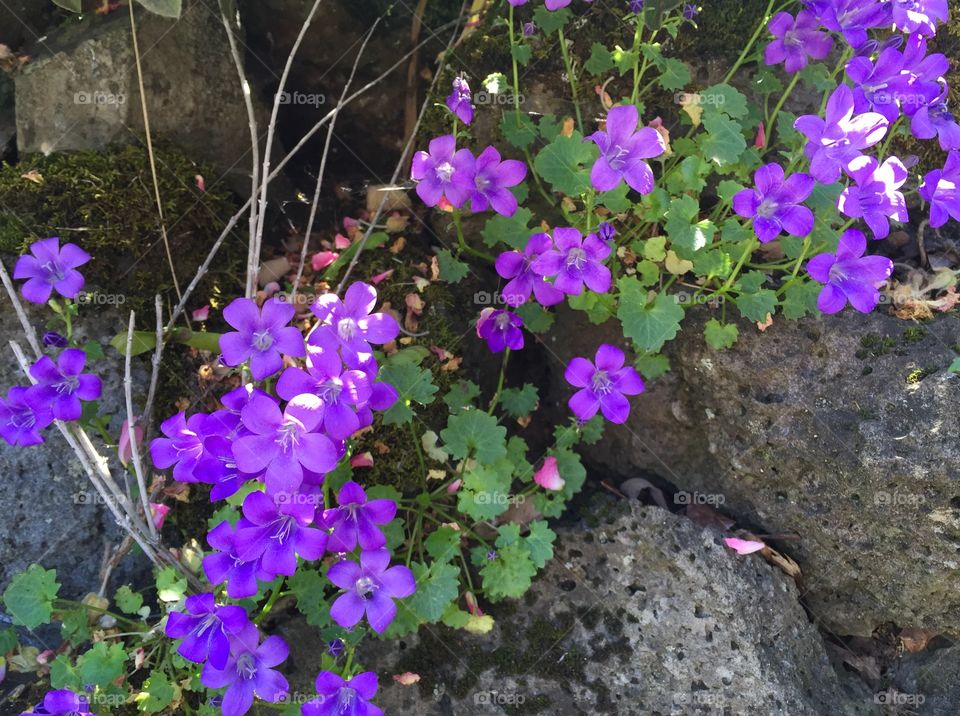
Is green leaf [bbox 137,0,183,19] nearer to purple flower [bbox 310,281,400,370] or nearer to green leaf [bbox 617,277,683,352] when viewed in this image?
purple flower [bbox 310,281,400,370]

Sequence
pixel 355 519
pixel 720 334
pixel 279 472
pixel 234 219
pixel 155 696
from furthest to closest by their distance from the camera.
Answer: pixel 720 334 < pixel 234 219 < pixel 155 696 < pixel 355 519 < pixel 279 472

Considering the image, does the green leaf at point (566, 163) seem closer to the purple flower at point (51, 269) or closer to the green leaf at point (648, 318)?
the green leaf at point (648, 318)

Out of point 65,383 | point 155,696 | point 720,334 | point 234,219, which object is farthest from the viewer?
point 720,334

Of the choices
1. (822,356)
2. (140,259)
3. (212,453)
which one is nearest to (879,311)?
(822,356)

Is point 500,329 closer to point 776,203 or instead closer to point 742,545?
point 776,203

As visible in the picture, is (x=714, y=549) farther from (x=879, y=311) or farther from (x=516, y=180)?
(x=516, y=180)

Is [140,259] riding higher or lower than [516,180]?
lower

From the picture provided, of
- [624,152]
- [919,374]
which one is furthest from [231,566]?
[919,374]
